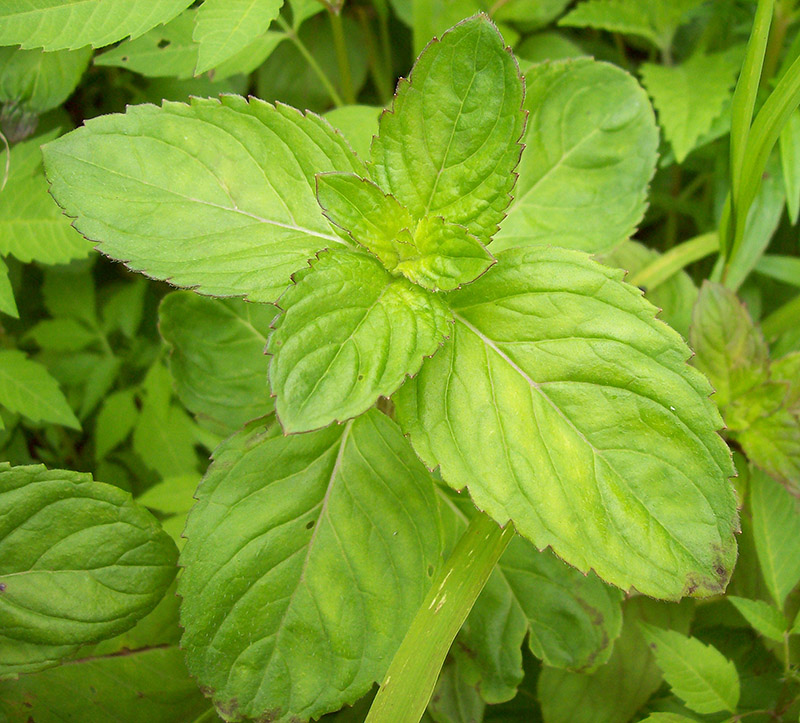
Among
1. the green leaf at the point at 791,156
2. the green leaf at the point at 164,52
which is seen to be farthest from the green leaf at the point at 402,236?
the green leaf at the point at 791,156

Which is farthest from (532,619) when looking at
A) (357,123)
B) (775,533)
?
(357,123)

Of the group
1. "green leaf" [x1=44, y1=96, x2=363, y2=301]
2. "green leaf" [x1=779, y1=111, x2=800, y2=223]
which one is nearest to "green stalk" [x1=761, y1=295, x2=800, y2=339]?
"green leaf" [x1=779, y1=111, x2=800, y2=223]

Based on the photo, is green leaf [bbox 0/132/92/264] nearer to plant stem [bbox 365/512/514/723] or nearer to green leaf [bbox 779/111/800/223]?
plant stem [bbox 365/512/514/723]

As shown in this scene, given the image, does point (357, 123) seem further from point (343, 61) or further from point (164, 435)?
point (164, 435)

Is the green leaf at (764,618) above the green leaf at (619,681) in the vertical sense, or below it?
above

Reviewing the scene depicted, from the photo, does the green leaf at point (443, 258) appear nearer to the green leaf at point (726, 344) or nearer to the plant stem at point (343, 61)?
the green leaf at point (726, 344)

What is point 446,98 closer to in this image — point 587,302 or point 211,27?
point 587,302
